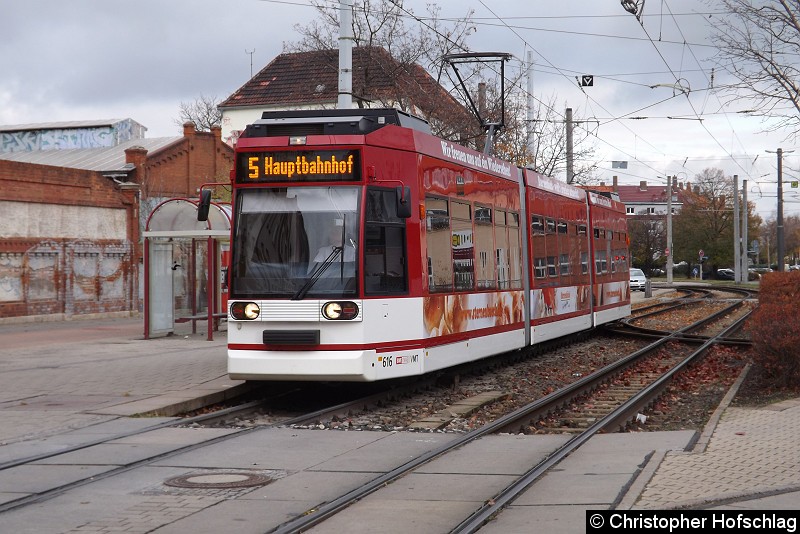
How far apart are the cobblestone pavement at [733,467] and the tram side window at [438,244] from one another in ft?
13.7

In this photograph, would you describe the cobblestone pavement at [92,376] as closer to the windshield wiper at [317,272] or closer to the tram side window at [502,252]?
the windshield wiper at [317,272]

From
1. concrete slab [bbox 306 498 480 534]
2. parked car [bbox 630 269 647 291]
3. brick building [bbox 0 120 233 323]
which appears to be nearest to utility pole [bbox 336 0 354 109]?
concrete slab [bbox 306 498 480 534]

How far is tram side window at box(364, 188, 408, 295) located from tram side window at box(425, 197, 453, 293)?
74cm

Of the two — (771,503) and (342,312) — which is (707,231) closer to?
(342,312)

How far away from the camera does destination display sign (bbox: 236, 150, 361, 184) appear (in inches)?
488

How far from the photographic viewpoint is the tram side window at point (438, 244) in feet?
44.2

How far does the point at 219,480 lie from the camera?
8.08 metres

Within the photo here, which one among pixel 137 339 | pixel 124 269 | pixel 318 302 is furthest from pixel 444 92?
pixel 318 302

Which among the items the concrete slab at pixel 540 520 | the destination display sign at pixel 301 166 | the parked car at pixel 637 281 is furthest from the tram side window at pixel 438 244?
the parked car at pixel 637 281

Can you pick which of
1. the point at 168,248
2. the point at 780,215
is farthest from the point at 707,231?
the point at 168,248

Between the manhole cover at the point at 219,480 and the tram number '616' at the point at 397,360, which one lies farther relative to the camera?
the tram number '616' at the point at 397,360

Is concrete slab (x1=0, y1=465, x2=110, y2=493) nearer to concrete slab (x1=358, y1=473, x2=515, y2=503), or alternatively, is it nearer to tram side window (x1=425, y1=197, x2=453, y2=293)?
concrete slab (x1=358, y1=473, x2=515, y2=503)

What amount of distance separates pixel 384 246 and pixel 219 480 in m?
4.98

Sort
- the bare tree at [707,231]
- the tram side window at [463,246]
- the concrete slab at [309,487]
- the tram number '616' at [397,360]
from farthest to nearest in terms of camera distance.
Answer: the bare tree at [707,231], the tram side window at [463,246], the tram number '616' at [397,360], the concrete slab at [309,487]
